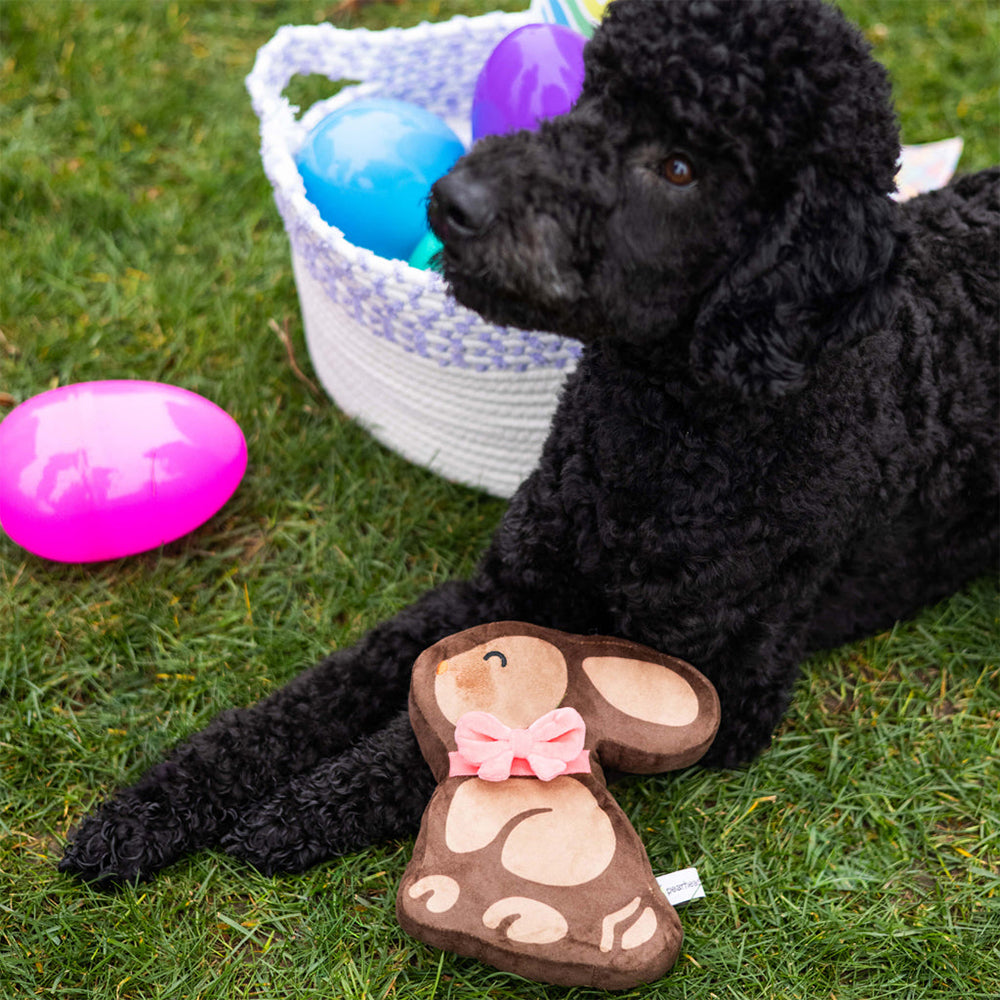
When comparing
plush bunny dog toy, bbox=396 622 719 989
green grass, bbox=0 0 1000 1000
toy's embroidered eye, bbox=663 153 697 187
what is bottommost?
green grass, bbox=0 0 1000 1000

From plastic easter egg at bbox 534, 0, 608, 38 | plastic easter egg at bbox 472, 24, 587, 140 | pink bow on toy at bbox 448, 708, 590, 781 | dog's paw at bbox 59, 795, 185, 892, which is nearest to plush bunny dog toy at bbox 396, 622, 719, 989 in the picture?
pink bow on toy at bbox 448, 708, 590, 781

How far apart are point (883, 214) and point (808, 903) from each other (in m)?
1.27

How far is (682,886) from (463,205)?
4.18 feet

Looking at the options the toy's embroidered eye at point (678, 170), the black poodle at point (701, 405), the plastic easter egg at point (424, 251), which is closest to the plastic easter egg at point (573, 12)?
the plastic easter egg at point (424, 251)

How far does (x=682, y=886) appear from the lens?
1875 millimetres

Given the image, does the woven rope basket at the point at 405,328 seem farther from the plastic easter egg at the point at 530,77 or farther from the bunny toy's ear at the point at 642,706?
the bunny toy's ear at the point at 642,706

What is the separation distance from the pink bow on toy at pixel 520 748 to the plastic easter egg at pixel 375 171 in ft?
4.08

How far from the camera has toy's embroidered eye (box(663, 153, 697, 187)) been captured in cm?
148

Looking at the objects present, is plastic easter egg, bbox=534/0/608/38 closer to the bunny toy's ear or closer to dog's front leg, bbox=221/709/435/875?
the bunny toy's ear

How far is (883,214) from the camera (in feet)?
4.84

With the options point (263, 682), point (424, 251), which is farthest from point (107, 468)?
point (424, 251)

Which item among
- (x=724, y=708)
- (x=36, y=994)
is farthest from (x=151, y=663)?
(x=724, y=708)

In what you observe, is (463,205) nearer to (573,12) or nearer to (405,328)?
(405,328)

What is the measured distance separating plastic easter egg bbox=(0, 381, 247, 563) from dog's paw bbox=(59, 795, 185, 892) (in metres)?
0.64
